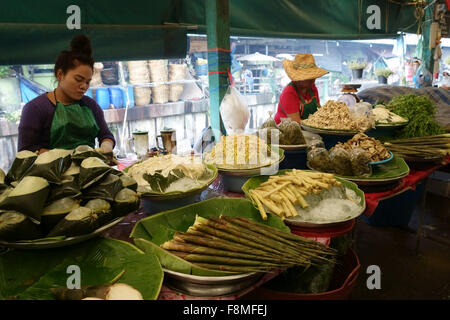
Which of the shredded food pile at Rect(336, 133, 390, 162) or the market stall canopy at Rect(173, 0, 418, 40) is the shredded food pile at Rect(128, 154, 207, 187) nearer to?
the shredded food pile at Rect(336, 133, 390, 162)

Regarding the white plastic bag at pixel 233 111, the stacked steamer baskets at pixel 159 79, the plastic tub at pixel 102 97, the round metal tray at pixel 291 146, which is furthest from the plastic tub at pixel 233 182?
the plastic tub at pixel 102 97

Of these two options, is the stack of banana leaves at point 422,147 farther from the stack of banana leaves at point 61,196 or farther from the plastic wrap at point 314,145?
the stack of banana leaves at point 61,196

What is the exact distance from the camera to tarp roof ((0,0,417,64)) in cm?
339

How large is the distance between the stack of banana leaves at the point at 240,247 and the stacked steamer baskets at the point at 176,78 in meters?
5.35

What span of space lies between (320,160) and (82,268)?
1749 millimetres

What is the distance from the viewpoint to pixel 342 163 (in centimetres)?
230

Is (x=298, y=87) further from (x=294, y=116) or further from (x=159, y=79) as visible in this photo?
(x=159, y=79)

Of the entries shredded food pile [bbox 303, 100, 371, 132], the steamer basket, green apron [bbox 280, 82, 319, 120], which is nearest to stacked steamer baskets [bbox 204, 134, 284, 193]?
shredded food pile [bbox 303, 100, 371, 132]

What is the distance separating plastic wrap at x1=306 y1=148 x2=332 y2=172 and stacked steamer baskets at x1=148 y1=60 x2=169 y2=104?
173 inches

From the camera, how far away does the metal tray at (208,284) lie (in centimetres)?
110

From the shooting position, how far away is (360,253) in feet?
12.5

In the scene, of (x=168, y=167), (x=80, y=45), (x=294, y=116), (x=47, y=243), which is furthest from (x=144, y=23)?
(x=47, y=243)

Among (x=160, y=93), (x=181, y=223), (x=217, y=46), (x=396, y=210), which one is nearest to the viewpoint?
(x=181, y=223)
